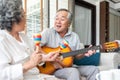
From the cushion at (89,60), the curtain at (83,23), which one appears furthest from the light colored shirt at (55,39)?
the curtain at (83,23)

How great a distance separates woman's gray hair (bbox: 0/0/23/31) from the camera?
4.87 ft

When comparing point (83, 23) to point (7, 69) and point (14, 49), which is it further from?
point (7, 69)

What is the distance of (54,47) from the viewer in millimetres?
2303

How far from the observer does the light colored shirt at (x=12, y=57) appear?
1349 mm

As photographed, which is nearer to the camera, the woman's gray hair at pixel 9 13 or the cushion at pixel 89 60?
the woman's gray hair at pixel 9 13

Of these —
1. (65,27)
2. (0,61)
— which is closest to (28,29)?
(65,27)

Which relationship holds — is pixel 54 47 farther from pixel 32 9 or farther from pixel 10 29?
pixel 32 9

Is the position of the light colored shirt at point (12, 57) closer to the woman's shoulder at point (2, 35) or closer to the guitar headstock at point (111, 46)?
the woman's shoulder at point (2, 35)

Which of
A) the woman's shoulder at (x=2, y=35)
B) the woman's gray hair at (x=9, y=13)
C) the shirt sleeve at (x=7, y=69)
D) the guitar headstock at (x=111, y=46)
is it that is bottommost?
the shirt sleeve at (x=7, y=69)

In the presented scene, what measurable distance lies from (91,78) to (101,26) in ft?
13.0

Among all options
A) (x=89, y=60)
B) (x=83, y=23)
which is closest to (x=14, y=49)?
(x=89, y=60)

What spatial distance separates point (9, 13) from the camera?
1488mm

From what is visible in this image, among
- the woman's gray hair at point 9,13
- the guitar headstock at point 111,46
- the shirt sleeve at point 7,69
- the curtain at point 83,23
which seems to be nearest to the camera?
the shirt sleeve at point 7,69

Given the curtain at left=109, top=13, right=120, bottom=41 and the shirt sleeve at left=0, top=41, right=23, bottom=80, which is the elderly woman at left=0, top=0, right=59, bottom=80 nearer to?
the shirt sleeve at left=0, top=41, right=23, bottom=80
